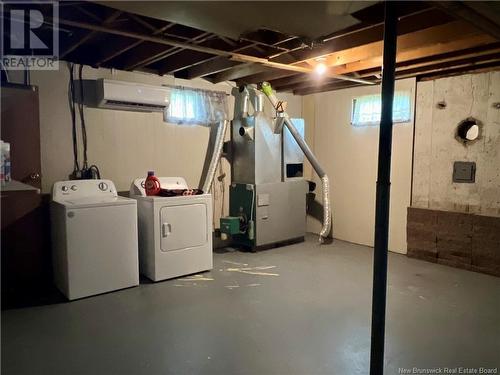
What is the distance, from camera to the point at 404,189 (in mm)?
4383

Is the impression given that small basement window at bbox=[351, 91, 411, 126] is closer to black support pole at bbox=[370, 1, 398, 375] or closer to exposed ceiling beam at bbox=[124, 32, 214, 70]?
exposed ceiling beam at bbox=[124, 32, 214, 70]

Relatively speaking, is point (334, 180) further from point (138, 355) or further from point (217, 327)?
point (138, 355)

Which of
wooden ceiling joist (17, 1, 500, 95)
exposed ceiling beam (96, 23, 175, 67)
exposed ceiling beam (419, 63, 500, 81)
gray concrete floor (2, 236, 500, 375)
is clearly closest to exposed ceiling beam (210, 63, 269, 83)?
wooden ceiling joist (17, 1, 500, 95)

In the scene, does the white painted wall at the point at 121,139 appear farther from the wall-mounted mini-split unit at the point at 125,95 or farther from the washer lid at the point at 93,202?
the washer lid at the point at 93,202

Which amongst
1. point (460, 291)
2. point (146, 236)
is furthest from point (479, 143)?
point (146, 236)

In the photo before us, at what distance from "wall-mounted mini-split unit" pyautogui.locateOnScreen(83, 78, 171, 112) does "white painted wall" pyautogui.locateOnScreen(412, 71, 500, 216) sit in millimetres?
3010

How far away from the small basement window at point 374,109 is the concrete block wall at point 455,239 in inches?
45.7

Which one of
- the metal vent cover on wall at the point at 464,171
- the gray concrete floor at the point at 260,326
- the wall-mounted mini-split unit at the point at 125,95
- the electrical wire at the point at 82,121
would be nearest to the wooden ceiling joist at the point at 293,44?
the electrical wire at the point at 82,121

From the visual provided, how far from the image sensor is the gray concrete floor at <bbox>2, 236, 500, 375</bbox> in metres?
2.09

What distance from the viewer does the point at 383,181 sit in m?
1.60

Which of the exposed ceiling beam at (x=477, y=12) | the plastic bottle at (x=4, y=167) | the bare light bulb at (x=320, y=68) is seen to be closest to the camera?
the exposed ceiling beam at (x=477, y=12)

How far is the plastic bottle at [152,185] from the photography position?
3.65 meters

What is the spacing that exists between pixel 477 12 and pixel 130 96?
2.97 m

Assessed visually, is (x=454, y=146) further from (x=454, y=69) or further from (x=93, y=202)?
(x=93, y=202)
